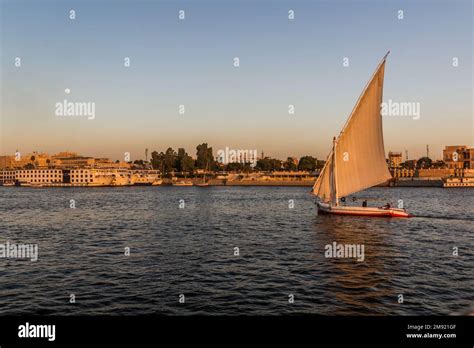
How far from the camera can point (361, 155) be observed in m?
55.7

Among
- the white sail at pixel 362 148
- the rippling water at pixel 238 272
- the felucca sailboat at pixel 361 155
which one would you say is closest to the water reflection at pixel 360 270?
the rippling water at pixel 238 272

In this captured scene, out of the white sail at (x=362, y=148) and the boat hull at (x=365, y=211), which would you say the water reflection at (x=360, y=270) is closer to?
the boat hull at (x=365, y=211)

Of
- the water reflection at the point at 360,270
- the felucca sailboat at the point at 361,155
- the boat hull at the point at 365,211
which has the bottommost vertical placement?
the water reflection at the point at 360,270

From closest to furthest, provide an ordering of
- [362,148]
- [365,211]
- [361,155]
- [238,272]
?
[238,272] → [362,148] → [361,155] → [365,211]

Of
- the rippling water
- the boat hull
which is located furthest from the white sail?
the rippling water

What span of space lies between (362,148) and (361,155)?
98cm

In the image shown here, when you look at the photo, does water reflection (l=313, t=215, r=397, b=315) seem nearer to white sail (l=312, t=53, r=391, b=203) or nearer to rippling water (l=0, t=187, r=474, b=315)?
rippling water (l=0, t=187, r=474, b=315)

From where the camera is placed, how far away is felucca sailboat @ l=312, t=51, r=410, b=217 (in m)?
53.5

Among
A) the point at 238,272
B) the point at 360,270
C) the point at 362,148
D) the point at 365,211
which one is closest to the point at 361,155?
the point at 362,148

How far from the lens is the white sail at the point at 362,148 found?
5347 centimetres

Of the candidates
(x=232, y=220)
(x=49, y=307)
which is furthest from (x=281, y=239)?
(x=49, y=307)

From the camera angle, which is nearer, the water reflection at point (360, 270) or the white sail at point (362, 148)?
the water reflection at point (360, 270)

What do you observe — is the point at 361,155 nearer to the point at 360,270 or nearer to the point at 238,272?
the point at 360,270

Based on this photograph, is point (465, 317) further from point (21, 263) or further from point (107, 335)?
point (21, 263)
